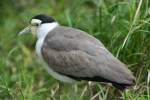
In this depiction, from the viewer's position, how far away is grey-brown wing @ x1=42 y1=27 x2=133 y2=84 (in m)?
5.85

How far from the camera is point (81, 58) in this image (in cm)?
600

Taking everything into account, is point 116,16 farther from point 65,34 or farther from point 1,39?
point 1,39

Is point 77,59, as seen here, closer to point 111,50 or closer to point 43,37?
point 43,37

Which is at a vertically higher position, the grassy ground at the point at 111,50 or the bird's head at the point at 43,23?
the bird's head at the point at 43,23

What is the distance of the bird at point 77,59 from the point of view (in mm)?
5852

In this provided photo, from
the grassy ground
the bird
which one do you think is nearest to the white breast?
the bird

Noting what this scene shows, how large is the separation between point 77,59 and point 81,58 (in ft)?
0.14

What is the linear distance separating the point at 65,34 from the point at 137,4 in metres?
1.03

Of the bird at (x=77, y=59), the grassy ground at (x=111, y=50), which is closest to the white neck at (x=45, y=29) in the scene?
the bird at (x=77, y=59)

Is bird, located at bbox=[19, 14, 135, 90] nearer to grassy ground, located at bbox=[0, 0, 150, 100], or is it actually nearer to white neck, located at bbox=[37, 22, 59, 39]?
white neck, located at bbox=[37, 22, 59, 39]

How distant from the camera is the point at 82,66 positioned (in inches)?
235

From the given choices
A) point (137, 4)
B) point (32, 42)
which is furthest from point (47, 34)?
point (32, 42)

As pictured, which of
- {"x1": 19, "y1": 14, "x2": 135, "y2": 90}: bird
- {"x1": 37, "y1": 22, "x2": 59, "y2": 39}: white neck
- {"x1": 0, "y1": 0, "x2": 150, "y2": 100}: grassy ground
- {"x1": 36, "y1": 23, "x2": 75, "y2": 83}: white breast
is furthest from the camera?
{"x1": 0, "y1": 0, "x2": 150, "y2": 100}: grassy ground

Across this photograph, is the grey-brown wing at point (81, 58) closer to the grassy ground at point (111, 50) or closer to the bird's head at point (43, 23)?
the bird's head at point (43, 23)
